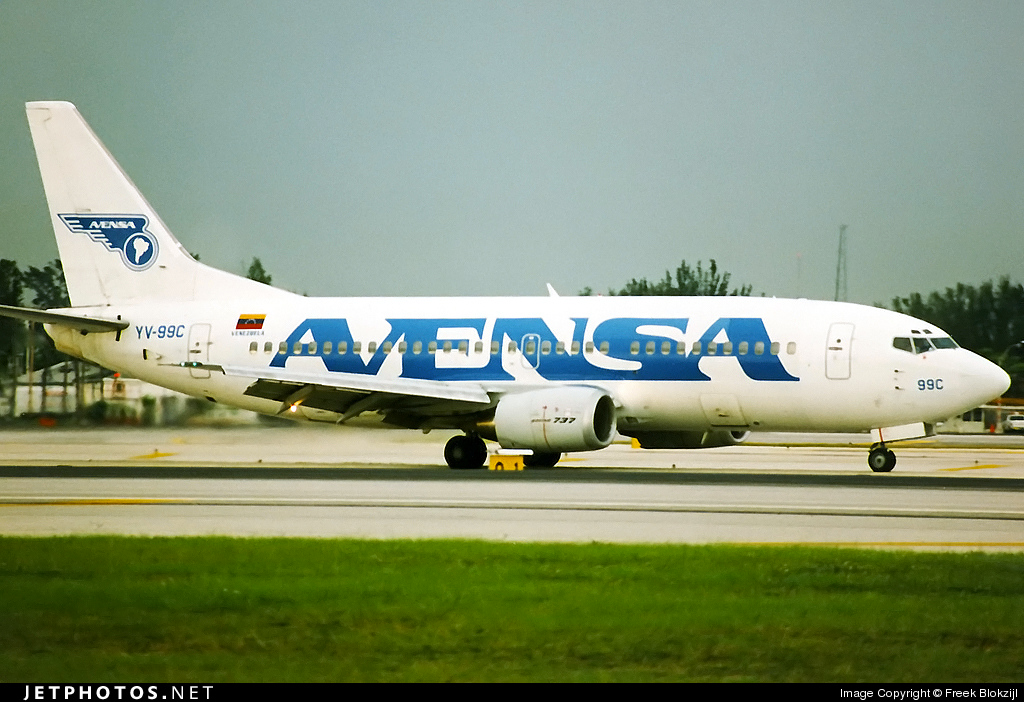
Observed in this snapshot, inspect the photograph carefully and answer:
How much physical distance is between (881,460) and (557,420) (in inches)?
256

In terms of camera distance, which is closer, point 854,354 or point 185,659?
point 185,659

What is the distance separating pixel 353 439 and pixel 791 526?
18.0 m

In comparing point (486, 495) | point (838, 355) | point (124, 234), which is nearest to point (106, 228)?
point (124, 234)

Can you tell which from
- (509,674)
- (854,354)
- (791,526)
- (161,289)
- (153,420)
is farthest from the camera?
(153,420)

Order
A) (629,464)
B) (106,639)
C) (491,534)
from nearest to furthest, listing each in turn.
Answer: (106,639) → (491,534) → (629,464)

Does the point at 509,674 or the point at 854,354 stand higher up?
the point at 854,354

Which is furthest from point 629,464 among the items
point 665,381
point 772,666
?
point 772,666

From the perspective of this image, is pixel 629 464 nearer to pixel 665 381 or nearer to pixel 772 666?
pixel 665 381

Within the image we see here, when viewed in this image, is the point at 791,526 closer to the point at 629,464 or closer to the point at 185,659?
the point at 185,659

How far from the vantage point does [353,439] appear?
32.6 metres

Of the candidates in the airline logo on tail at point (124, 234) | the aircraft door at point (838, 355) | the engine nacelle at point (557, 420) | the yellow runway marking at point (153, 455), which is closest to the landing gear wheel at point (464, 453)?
the engine nacelle at point (557, 420)

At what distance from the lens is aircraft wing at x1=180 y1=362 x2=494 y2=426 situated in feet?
90.5

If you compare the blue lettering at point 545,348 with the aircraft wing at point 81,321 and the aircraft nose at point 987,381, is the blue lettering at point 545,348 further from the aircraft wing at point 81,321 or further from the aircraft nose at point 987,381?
the aircraft wing at point 81,321

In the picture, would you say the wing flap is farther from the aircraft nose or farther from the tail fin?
the aircraft nose
